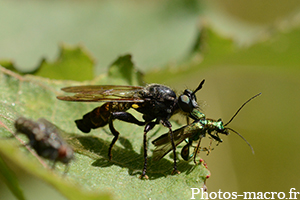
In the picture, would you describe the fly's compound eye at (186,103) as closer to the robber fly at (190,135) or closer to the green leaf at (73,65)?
the robber fly at (190,135)

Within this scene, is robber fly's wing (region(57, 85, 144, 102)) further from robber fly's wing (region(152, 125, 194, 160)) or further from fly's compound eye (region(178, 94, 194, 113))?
robber fly's wing (region(152, 125, 194, 160))

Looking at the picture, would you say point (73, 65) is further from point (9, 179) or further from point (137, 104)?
point (9, 179)

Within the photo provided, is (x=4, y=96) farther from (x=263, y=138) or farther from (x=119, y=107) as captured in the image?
(x=263, y=138)

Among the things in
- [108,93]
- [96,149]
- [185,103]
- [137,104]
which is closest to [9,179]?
[96,149]

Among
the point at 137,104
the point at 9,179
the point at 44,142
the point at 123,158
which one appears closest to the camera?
the point at 9,179

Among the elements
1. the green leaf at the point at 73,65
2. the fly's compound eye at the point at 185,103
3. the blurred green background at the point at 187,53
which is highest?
the blurred green background at the point at 187,53

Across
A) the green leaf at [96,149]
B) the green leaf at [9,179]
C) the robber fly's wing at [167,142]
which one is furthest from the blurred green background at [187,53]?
the green leaf at [9,179]

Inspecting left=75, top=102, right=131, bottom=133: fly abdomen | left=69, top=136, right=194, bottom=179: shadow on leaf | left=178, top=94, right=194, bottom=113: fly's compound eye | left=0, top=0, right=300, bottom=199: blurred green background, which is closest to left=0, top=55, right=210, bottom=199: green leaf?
left=69, top=136, right=194, bottom=179: shadow on leaf

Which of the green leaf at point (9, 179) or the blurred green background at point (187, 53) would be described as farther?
the blurred green background at point (187, 53)
